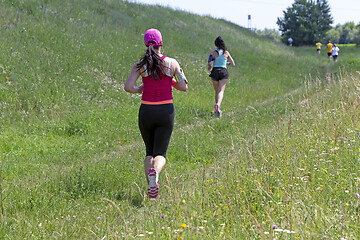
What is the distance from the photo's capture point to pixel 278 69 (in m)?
23.3

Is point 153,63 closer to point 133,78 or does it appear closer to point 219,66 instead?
point 133,78

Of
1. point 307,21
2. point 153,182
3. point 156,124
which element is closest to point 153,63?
point 156,124

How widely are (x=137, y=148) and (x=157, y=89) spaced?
2858 millimetres

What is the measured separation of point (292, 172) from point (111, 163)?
3077 mm

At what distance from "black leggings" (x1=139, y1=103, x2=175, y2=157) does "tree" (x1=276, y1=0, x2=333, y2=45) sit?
63.9 m

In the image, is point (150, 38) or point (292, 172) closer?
point (292, 172)

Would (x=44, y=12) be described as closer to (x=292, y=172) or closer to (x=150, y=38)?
(x=150, y=38)

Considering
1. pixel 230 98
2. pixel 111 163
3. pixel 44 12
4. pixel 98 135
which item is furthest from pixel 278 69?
pixel 111 163

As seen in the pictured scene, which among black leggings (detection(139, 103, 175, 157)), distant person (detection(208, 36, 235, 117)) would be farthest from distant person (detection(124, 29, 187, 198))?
distant person (detection(208, 36, 235, 117))

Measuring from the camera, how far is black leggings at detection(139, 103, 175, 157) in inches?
199

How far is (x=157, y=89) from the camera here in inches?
197

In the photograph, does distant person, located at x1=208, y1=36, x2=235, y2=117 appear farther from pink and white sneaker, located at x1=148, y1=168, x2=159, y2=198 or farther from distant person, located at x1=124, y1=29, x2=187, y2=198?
pink and white sneaker, located at x1=148, y1=168, x2=159, y2=198

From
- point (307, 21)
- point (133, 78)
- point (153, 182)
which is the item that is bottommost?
point (153, 182)

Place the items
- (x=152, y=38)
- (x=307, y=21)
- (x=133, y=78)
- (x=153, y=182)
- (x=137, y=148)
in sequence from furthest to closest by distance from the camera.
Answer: (x=307, y=21)
(x=137, y=148)
(x=133, y=78)
(x=152, y=38)
(x=153, y=182)
